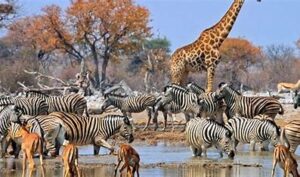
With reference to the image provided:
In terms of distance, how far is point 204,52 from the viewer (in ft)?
97.0

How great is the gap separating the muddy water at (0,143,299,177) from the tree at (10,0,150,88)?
32.4 metres

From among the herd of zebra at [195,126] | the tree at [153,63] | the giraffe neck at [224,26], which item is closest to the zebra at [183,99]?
the herd of zebra at [195,126]

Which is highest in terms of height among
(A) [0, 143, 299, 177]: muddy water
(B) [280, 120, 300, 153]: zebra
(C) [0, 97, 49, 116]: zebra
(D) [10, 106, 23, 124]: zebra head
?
(C) [0, 97, 49, 116]: zebra

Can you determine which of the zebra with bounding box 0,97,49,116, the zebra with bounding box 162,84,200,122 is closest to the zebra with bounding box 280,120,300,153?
the zebra with bounding box 162,84,200,122

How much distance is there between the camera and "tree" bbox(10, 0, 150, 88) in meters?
52.6

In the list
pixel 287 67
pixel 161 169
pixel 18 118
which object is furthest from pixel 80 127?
pixel 287 67

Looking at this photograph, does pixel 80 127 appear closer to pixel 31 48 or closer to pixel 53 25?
pixel 53 25

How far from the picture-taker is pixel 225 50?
72688 mm

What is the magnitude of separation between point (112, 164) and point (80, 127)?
1960 mm

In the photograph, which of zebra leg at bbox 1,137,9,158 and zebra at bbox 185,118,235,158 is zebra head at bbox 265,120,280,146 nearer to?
zebra at bbox 185,118,235,158

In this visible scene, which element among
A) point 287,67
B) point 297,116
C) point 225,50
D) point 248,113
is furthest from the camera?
point 287,67

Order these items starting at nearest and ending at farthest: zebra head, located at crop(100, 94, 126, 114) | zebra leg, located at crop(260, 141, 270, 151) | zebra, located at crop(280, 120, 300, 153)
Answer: zebra, located at crop(280, 120, 300, 153)
zebra leg, located at crop(260, 141, 270, 151)
zebra head, located at crop(100, 94, 126, 114)

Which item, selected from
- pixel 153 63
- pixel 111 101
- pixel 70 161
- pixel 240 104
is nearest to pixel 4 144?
pixel 70 161

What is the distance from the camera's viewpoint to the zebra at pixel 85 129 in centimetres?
1880
